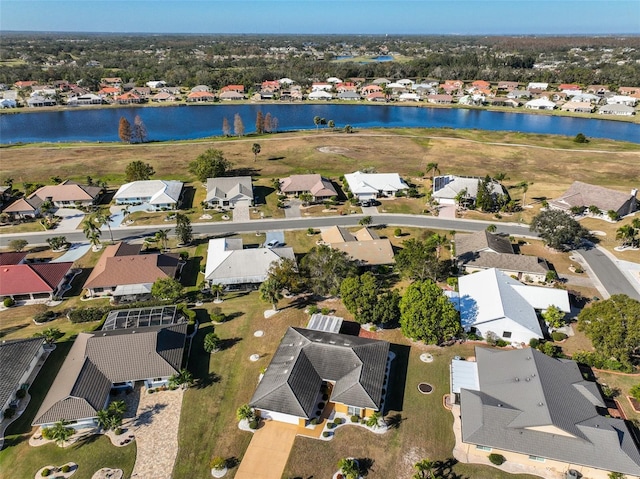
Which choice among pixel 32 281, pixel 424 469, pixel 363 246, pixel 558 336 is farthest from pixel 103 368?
pixel 558 336

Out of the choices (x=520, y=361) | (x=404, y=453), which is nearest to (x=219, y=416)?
(x=404, y=453)

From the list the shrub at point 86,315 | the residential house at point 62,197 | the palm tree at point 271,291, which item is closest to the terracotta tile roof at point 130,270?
the shrub at point 86,315

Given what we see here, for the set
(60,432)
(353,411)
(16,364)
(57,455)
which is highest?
(16,364)

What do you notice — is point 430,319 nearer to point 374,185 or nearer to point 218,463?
point 218,463

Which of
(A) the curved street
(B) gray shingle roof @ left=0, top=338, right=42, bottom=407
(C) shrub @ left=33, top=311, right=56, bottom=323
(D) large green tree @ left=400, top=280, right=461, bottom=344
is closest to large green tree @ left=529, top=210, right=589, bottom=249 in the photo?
(A) the curved street

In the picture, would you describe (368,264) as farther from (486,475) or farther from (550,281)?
(486,475)

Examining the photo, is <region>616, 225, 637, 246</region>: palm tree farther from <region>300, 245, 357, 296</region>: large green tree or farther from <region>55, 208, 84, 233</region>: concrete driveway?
<region>55, 208, 84, 233</region>: concrete driveway
